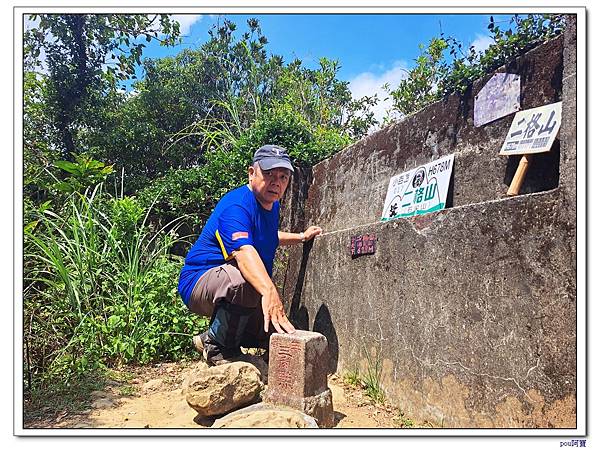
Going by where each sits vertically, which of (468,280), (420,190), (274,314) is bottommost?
(274,314)

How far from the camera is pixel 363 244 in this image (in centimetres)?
322

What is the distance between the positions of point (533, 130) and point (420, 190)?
914 mm

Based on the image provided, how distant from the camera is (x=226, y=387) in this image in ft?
8.45

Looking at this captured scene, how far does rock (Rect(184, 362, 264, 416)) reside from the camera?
2.56m

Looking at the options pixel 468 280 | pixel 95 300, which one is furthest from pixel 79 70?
Answer: pixel 468 280

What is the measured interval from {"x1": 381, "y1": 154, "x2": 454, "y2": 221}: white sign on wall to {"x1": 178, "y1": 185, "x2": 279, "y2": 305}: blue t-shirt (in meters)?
0.85

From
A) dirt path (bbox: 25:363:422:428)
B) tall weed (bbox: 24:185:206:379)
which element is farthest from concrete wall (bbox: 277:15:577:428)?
tall weed (bbox: 24:185:206:379)

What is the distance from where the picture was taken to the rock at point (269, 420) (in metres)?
2.18

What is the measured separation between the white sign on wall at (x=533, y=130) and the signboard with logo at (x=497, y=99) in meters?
0.11

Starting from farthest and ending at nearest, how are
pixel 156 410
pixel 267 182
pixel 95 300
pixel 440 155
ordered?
pixel 95 300
pixel 440 155
pixel 267 182
pixel 156 410

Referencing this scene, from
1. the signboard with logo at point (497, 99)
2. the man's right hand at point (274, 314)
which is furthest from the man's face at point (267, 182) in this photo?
the signboard with logo at point (497, 99)

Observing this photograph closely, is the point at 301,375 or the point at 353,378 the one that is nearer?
the point at 301,375

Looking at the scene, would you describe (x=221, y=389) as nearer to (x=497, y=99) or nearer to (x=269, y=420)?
(x=269, y=420)
